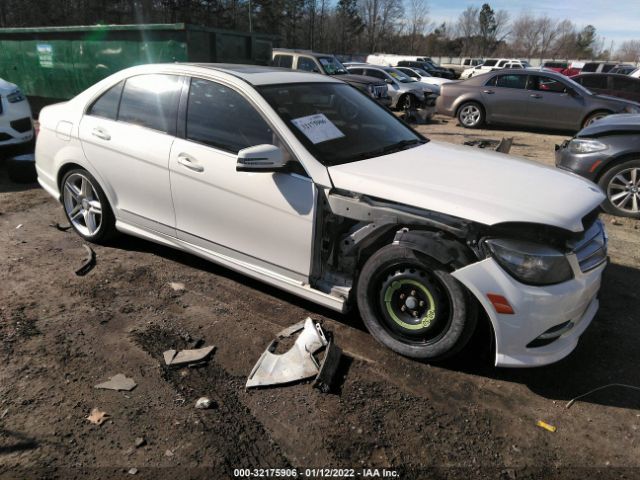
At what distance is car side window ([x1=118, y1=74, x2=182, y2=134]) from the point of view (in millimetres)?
3711

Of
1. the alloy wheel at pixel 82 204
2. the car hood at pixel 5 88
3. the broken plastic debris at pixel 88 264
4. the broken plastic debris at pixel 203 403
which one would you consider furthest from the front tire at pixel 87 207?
the car hood at pixel 5 88

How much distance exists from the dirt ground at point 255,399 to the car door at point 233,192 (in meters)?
0.49

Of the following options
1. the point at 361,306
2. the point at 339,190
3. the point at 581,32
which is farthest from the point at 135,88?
the point at 581,32

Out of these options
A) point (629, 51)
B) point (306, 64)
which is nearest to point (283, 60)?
point (306, 64)

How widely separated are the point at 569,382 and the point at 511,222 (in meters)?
1.10

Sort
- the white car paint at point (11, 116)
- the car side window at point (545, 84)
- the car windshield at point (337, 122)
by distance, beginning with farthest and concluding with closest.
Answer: the car side window at point (545, 84)
the white car paint at point (11, 116)
the car windshield at point (337, 122)

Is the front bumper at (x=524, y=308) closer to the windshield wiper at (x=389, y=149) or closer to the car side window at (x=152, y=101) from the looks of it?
the windshield wiper at (x=389, y=149)

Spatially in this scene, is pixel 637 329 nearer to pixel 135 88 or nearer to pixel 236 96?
pixel 236 96

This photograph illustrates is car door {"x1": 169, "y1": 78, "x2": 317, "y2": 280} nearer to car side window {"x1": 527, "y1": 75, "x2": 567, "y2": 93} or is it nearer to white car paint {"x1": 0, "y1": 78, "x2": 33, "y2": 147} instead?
white car paint {"x1": 0, "y1": 78, "x2": 33, "y2": 147}

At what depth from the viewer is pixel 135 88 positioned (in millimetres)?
3980

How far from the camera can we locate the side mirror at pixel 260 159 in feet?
9.81

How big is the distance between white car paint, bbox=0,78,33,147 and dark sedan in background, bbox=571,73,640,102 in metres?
14.2

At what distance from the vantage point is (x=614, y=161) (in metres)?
5.59

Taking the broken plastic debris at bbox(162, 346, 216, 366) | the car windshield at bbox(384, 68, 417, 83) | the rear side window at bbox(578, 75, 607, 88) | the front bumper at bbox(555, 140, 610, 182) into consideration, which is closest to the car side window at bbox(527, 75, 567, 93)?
the rear side window at bbox(578, 75, 607, 88)
